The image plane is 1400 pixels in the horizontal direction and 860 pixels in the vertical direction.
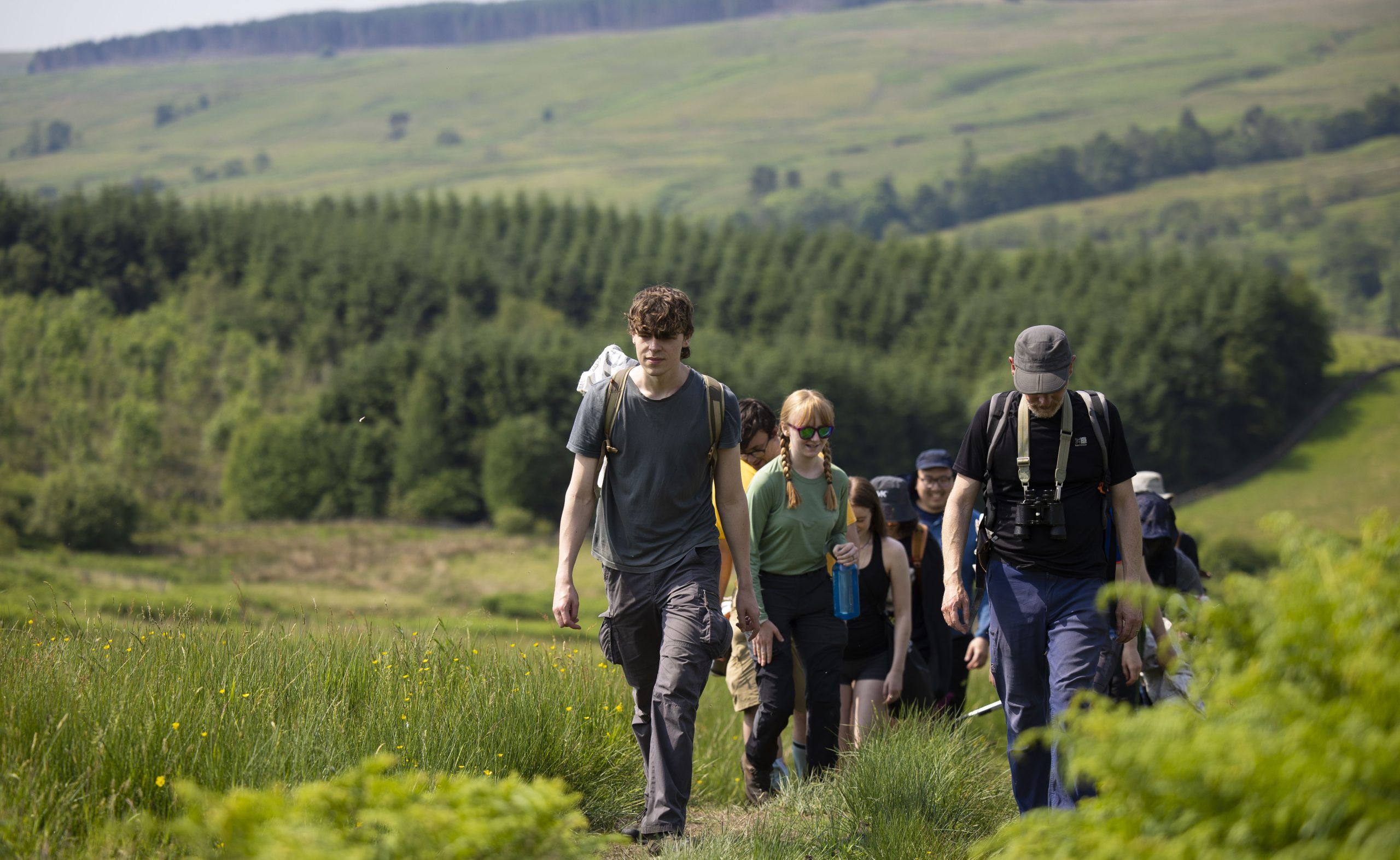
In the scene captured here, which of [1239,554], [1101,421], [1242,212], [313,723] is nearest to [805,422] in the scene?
[1101,421]

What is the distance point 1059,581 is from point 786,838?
1.57 m

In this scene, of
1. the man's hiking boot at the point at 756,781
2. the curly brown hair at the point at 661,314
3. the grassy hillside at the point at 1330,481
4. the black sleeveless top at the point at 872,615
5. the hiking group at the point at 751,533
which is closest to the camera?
the curly brown hair at the point at 661,314

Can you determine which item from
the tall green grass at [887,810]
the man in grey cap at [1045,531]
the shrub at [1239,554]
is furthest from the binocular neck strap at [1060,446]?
the shrub at [1239,554]

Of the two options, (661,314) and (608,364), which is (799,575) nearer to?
(608,364)

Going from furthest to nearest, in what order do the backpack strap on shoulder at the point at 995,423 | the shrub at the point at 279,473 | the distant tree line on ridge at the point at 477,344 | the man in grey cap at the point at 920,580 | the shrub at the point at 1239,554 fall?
the distant tree line on ridge at the point at 477,344
the shrub at the point at 279,473
the shrub at the point at 1239,554
the man in grey cap at the point at 920,580
the backpack strap on shoulder at the point at 995,423

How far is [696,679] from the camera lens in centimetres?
496

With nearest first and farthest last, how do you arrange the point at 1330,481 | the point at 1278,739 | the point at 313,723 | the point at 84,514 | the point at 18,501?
the point at 1278,739
the point at 313,723
the point at 84,514
the point at 18,501
the point at 1330,481

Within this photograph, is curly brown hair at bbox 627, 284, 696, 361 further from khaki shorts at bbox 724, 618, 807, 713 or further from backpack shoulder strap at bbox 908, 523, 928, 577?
backpack shoulder strap at bbox 908, 523, 928, 577

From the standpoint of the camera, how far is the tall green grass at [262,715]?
3.99 m

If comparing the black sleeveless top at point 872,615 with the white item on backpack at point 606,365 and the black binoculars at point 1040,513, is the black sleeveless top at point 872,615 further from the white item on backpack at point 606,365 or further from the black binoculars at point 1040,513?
the white item on backpack at point 606,365

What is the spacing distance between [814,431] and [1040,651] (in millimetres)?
1413

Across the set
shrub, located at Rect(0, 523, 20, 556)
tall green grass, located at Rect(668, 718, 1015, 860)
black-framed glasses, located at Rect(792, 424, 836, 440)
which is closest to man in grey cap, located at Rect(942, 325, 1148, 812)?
tall green grass, located at Rect(668, 718, 1015, 860)

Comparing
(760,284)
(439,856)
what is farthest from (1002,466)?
(760,284)

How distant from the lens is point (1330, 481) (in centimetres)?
8331
